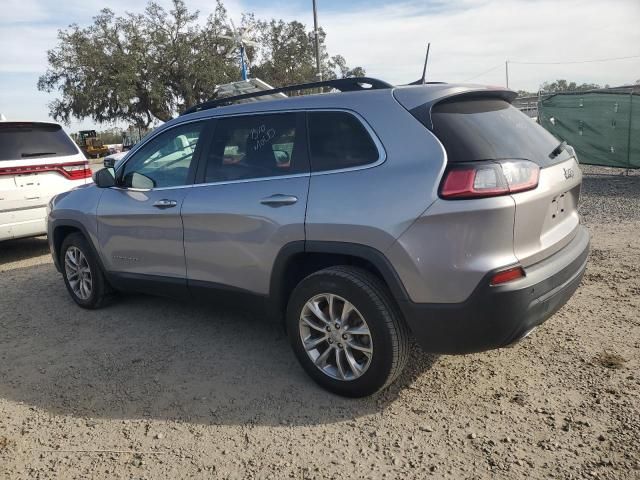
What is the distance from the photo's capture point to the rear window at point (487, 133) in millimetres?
2680

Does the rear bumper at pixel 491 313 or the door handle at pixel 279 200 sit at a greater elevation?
the door handle at pixel 279 200

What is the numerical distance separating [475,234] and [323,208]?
0.86 m

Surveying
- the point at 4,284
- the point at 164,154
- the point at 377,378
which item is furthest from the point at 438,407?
the point at 4,284

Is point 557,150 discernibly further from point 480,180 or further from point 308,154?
point 308,154

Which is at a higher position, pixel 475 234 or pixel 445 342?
pixel 475 234

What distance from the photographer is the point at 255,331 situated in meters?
4.21

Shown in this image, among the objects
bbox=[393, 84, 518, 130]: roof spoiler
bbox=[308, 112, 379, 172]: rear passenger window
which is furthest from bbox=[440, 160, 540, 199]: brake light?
bbox=[308, 112, 379, 172]: rear passenger window

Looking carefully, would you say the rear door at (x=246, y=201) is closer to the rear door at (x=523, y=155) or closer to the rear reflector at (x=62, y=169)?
the rear door at (x=523, y=155)

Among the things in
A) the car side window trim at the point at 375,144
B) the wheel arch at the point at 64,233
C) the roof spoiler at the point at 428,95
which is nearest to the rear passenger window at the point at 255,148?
the car side window trim at the point at 375,144

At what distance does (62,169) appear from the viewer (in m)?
7.12

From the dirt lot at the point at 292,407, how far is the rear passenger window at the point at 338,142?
137 cm

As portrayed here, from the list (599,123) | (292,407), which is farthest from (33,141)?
(599,123)

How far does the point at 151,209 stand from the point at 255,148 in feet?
3.50

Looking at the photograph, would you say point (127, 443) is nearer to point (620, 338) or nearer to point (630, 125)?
point (620, 338)
